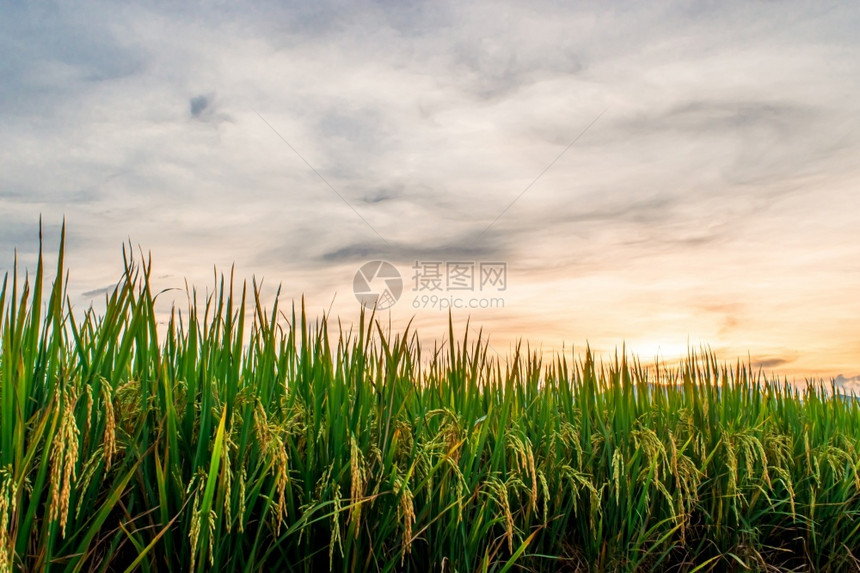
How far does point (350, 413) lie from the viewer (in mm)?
3262

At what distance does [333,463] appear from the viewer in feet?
9.41

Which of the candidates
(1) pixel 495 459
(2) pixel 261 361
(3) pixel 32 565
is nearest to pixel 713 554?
(1) pixel 495 459

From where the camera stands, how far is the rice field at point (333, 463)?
2.46 meters

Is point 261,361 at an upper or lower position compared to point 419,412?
upper

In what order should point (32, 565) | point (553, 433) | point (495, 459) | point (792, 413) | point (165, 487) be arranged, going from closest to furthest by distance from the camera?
point (32, 565) → point (165, 487) → point (495, 459) → point (553, 433) → point (792, 413)

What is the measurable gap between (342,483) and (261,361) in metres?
0.75

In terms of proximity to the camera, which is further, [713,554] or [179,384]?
[713,554]

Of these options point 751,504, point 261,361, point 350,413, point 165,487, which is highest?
point 261,361

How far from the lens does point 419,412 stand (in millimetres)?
3629

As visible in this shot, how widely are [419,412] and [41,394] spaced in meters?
1.83

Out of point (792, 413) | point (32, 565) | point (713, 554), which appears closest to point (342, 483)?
point (32, 565)

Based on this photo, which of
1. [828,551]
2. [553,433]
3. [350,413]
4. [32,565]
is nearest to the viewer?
[32,565]

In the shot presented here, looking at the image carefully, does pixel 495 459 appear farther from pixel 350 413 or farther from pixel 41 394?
pixel 41 394

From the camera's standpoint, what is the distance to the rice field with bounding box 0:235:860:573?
96.7 inches
